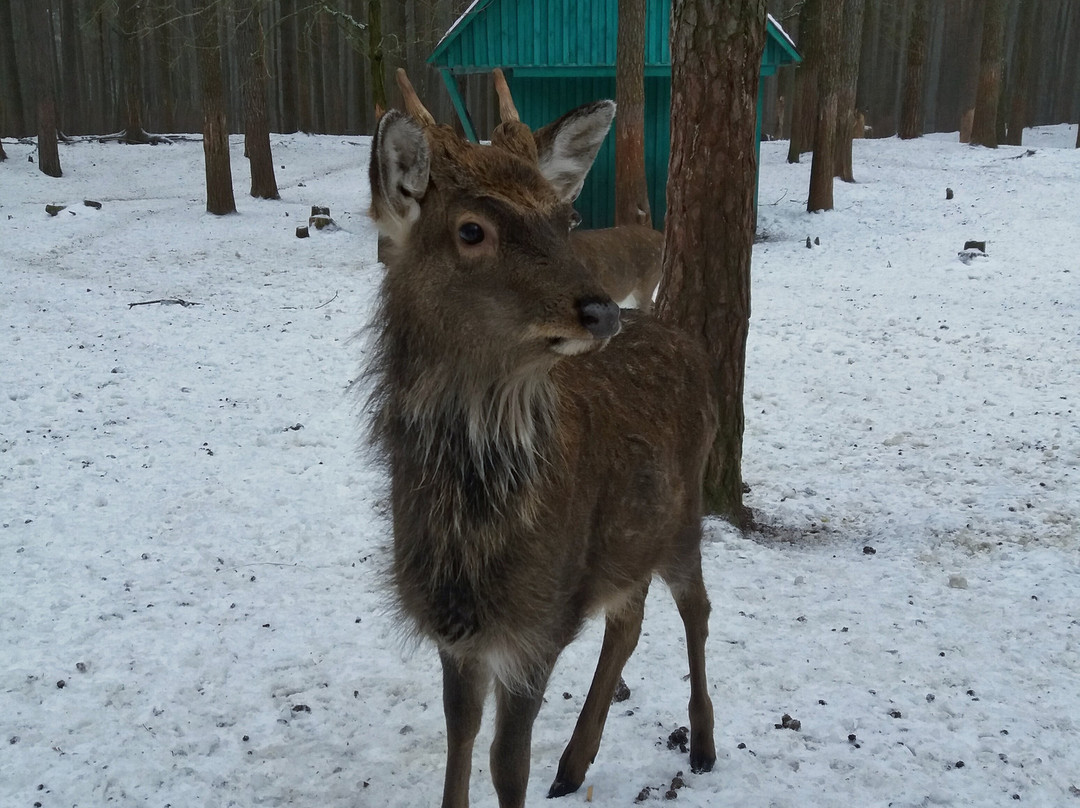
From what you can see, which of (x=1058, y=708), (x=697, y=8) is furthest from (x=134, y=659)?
(x=697, y=8)

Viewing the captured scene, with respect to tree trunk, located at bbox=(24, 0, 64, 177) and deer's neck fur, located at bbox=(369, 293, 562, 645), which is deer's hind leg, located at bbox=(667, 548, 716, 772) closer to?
deer's neck fur, located at bbox=(369, 293, 562, 645)

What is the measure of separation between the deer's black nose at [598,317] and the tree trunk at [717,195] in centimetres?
286

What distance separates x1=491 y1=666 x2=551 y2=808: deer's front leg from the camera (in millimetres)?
3023

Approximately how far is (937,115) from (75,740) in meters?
40.6

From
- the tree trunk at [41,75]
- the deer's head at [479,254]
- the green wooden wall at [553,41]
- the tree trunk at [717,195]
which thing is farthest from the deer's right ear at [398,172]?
the tree trunk at [41,75]

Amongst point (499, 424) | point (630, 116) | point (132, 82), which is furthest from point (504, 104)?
point (132, 82)

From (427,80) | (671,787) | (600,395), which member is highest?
(427,80)

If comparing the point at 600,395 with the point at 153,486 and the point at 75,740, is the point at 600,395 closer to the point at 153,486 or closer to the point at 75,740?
the point at 75,740

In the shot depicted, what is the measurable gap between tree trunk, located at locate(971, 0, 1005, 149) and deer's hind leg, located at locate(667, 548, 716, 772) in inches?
905

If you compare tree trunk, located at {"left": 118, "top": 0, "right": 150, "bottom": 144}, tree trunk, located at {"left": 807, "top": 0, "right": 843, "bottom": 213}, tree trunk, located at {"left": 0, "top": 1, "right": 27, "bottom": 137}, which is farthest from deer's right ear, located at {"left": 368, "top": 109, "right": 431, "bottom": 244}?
tree trunk, located at {"left": 0, "top": 1, "right": 27, "bottom": 137}

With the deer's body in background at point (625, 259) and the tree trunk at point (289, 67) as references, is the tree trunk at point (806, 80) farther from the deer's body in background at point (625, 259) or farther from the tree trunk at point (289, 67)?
the tree trunk at point (289, 67)

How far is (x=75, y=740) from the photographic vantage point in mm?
3641

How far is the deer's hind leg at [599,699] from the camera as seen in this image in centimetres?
360

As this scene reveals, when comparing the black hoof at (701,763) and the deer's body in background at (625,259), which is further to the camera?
the deer's body in background at (625,259)
